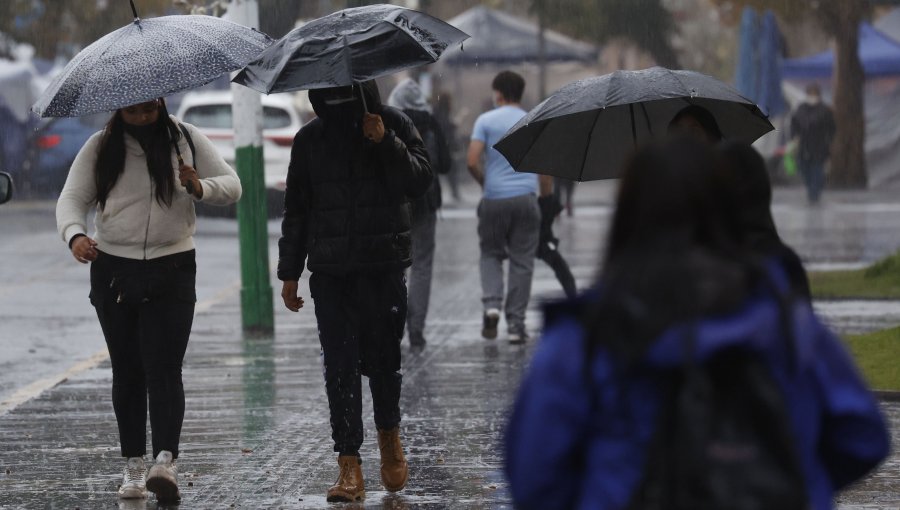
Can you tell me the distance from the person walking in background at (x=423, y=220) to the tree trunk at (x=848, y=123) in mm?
22534

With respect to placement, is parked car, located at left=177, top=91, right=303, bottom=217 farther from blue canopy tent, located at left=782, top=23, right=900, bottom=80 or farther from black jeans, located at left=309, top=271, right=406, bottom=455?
blue canopy tent, located at left=782, top=23, right=900, bottom=80

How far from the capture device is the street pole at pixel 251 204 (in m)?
11.3

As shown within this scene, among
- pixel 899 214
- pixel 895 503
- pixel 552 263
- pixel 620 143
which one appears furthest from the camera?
pixel 899 214

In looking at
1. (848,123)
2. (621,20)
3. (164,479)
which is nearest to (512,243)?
(164,479)

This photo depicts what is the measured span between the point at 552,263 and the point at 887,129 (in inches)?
923

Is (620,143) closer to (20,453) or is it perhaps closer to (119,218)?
(119,218)

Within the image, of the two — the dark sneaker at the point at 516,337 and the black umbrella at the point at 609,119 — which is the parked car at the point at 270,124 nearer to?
the dark sneaker at the point at 516,337

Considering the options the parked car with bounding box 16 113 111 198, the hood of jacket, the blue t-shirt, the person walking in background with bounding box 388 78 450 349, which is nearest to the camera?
the person walking in background with bounding box 388 78 450 349

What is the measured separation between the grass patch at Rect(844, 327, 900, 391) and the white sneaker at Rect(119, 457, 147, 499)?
3.93 m

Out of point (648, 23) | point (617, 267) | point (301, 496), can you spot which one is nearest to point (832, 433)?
point (617, 267)

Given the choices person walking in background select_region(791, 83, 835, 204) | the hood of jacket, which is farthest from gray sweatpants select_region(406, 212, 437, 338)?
person walking in background select_region(791, 83, 835, 204)

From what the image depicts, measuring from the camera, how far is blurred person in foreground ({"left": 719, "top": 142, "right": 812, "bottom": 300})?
337 centimetres

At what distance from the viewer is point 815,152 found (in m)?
27.9

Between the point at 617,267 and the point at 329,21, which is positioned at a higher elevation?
the point at 329,21
